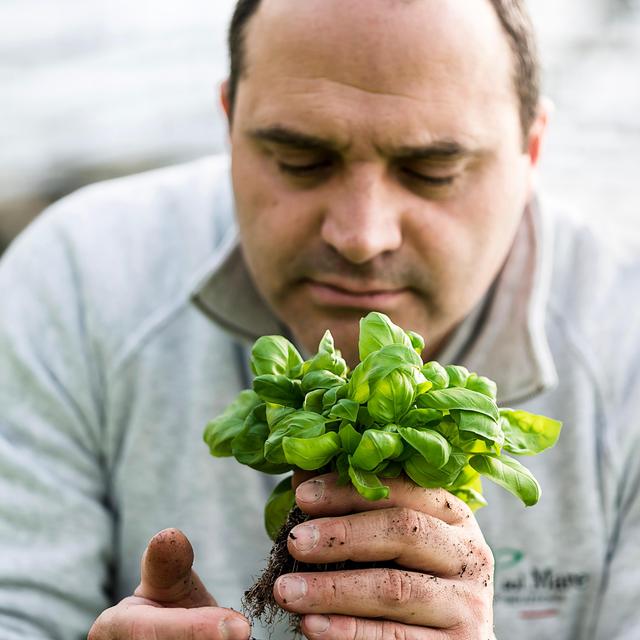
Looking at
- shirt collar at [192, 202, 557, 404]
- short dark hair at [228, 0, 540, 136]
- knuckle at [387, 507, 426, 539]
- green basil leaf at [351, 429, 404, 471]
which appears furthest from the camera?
shirt collar at [192, 202, 557, 404]

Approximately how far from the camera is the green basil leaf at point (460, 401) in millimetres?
1241

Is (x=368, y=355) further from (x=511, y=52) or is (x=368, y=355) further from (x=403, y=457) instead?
(x=511, y=52)

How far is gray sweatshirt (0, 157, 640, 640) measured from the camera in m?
2.27

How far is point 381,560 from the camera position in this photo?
1348 millimetres

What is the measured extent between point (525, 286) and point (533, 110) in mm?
445

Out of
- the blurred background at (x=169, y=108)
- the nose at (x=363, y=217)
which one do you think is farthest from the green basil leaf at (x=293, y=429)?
the blurred background at (x=169, y=108)

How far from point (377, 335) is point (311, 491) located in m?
0.22

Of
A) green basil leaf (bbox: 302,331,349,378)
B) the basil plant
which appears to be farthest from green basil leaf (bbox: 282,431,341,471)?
green basil leaf (bbox: 302,331,349,378)

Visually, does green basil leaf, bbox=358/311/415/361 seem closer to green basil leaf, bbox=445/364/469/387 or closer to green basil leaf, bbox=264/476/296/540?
green basil leaf, bbox=445/364/469/387

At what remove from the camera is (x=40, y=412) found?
7.59 ft

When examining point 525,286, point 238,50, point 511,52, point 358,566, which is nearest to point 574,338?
point 525,286

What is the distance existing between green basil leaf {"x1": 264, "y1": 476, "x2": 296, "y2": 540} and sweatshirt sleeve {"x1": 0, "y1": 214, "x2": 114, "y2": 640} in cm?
81

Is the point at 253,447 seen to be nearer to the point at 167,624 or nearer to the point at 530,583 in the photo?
the point at 167,624

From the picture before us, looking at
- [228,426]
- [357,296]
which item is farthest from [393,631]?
[357,296]
